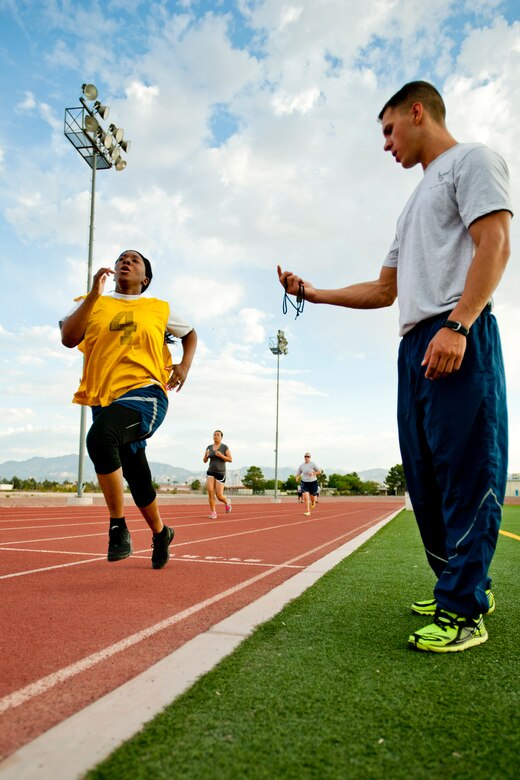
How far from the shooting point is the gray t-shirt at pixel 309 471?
61.6ft

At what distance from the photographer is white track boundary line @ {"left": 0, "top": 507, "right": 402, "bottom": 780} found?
1.33m

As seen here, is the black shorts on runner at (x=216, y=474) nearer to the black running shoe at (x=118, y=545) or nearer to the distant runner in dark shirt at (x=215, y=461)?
the distant runner in dark shirt at (x=215, y=461)

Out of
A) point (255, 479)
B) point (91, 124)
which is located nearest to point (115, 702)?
point (91, 124)

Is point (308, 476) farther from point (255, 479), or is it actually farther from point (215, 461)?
point (255, 479)

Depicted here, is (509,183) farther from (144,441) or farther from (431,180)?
(144,441)

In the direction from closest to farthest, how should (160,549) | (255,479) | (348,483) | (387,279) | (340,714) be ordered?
(340,714) → (387,279) → (160,549) → (255,479) → (348,483)

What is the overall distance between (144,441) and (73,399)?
1.97ft

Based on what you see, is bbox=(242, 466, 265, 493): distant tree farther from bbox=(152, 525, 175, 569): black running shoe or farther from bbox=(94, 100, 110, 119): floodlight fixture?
bbox=(152, 525, 175, 569): black running shoe

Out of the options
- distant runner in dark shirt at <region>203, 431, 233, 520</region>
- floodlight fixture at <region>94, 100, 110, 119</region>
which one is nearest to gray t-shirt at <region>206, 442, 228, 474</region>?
distant runner in dark shirt at <region>203, 431, 233, 520</region>

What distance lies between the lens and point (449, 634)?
2.36 meters

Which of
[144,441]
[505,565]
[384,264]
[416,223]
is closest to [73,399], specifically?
[144,441]

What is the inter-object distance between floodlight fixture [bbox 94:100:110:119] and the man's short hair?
2127 cm

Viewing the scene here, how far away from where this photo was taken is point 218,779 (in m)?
1.26

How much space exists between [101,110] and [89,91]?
28.3 inches
